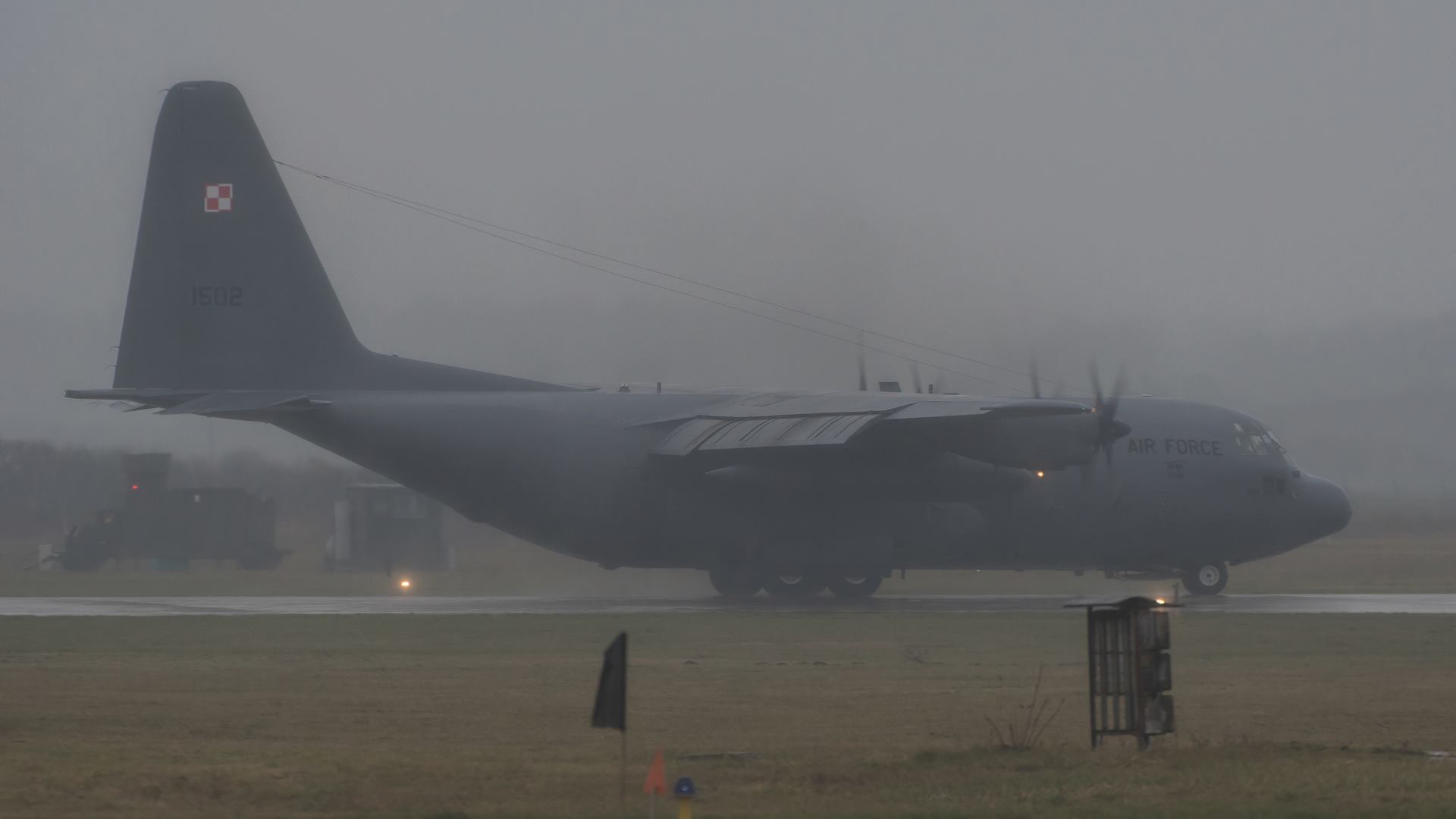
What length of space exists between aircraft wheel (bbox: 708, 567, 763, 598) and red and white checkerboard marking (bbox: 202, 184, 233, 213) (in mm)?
13661

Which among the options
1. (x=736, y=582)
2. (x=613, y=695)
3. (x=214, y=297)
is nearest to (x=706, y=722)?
(x=613, y=695)

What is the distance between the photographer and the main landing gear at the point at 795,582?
3678 cm

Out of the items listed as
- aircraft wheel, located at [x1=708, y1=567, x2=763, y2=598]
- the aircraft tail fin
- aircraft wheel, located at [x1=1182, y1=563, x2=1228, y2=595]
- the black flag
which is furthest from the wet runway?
the black flag

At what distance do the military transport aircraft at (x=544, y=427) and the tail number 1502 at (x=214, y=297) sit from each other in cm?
4

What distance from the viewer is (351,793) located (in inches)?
482

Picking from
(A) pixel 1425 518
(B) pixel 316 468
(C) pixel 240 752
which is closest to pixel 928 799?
(C) pixel 240 752

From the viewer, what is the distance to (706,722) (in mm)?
16797

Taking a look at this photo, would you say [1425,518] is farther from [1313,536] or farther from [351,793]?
[351,793]

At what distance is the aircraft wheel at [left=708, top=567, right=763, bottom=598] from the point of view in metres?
37.0

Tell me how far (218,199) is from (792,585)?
15.7 meters

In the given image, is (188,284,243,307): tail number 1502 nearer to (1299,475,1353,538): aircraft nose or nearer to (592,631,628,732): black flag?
(592,631,628,732): black flag

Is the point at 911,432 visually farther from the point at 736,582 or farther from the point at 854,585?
the point at 736,582

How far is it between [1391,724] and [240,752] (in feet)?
37.5

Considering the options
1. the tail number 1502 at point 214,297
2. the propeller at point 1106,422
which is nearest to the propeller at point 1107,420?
the propeller at point 1106,422
